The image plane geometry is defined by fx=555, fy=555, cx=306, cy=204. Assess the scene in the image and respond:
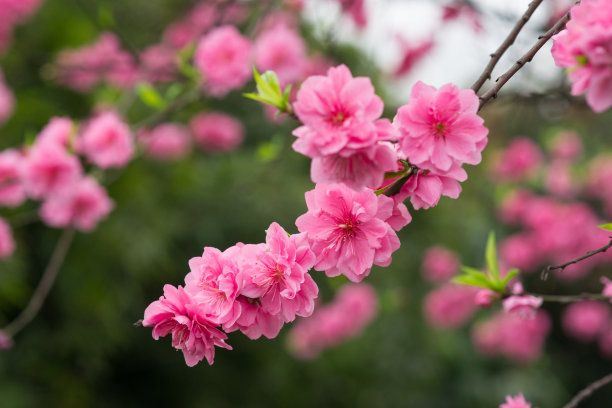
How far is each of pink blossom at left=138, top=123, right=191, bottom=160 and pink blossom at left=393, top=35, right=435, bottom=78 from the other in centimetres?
144

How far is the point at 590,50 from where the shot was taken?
1.84ft

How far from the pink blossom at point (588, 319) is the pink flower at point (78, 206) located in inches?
105

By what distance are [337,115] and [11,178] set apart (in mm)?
1487

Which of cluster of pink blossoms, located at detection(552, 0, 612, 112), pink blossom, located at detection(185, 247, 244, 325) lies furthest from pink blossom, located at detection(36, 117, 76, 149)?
cluster of pink blossoms, located at detection(552, 0, 612, 112)

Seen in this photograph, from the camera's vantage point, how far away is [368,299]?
3.33 metres

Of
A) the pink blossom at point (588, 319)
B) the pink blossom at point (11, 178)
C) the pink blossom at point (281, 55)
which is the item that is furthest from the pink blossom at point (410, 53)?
the pink blossom at point (11, 178)

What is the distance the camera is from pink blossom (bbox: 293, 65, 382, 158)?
1.85ft

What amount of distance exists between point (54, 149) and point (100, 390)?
270cm

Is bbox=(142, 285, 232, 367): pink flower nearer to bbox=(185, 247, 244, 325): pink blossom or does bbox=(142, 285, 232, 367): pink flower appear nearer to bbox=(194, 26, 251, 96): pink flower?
bbox=(185, 247, 244, 325): pink blossom

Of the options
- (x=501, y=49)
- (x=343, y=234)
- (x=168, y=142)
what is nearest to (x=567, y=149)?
(x=168, y=142)

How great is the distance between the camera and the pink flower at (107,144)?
1.75 metres

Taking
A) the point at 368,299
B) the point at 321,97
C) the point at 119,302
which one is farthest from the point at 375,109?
the point at 119,302

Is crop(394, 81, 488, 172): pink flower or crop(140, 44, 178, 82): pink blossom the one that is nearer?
crop(394, 81, 488, 172): pink flower

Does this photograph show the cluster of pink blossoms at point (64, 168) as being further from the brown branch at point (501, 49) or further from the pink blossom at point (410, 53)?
the pink blossom at point (410, 53)
